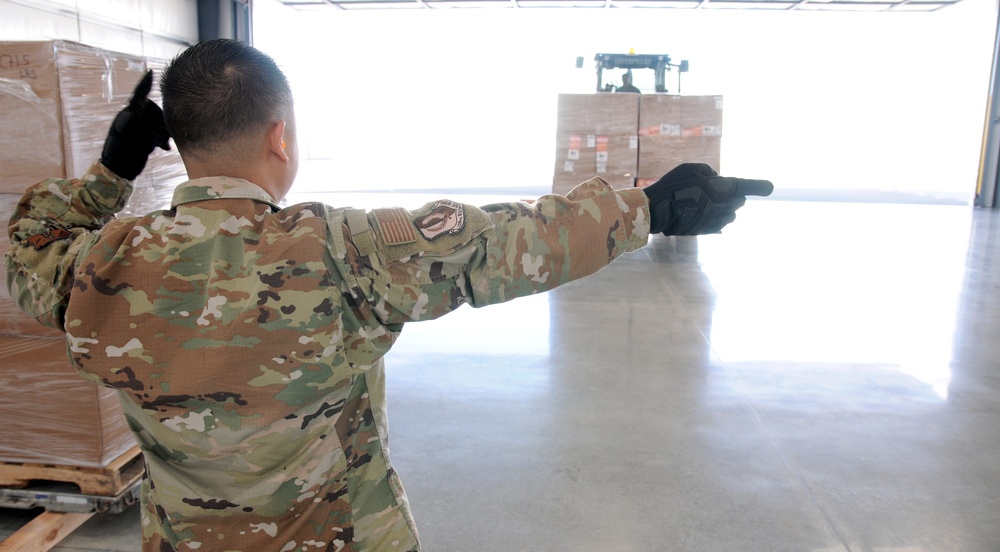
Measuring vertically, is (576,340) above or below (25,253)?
below

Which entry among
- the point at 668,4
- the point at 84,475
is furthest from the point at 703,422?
the point at 668,4

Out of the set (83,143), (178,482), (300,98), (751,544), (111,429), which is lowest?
(751,544)

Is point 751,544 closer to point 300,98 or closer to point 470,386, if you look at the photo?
point 470,386

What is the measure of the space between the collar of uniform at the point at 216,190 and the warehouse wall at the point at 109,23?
7.32 metres

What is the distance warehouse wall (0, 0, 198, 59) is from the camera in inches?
345

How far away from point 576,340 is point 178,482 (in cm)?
376

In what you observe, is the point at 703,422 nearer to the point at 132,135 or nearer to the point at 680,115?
the point at 132,135

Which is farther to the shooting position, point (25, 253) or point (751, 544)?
point (751, 544)

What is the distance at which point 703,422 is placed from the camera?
336 cm

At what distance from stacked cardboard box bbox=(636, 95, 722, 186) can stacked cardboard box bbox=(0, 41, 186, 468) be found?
22.3 ft

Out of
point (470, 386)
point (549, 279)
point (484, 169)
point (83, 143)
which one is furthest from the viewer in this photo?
point (484, 169)

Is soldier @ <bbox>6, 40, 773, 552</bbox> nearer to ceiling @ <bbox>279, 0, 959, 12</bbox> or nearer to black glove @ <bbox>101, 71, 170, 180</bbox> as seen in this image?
black glove @ <bbox>101, 71, 170, 180</bbox>

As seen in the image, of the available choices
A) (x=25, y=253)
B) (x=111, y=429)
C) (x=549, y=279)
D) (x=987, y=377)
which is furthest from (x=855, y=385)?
(x=25, y=253)

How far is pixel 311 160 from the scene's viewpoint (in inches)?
807
